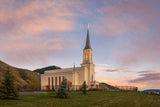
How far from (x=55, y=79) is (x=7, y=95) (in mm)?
50055

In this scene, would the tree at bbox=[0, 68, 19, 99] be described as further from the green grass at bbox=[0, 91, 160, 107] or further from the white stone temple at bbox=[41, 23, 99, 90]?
the white stone temple at bbox=[41, 23, 99, 90]

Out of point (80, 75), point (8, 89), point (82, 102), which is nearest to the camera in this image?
point (82, 102)

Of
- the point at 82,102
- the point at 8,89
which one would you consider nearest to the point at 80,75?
the point at 8,89

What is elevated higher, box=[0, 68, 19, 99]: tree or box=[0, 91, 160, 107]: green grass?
box=[0, 68, 19, 99]: tree

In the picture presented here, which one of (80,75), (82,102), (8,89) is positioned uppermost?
(80,75)

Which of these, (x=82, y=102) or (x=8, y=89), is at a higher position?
(x=8, y=89)

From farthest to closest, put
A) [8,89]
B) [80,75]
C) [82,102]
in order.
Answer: [80,75] < [8,89] < [82,102]

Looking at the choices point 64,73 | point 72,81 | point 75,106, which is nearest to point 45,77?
point 64,73

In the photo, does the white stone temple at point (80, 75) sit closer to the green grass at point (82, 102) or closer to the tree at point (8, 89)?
the green grass at point (82, 102)

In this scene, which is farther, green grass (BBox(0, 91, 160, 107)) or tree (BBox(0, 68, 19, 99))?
tree (BBox(0, 68, 19, 99))

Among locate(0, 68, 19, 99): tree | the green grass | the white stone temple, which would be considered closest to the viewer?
the green grass

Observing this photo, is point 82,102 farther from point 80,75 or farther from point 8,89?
point 80,75

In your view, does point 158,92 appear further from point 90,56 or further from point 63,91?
point 90,56

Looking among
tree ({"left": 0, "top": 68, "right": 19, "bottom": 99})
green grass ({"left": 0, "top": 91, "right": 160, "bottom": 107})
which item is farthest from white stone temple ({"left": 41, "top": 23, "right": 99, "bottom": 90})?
tree ({"left": 0, "top": 68, "right": 19, "bottom": 99})
